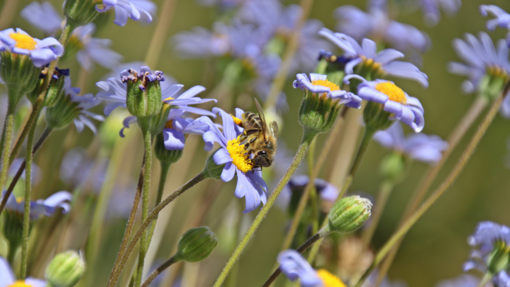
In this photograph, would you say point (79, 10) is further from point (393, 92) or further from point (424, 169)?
point (424, 169)

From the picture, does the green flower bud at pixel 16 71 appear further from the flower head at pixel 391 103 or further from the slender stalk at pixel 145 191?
the flower head at pixel 391 103

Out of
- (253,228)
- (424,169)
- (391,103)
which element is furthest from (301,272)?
(424,169)

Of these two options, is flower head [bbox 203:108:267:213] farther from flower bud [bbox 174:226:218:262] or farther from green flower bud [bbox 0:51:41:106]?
green flower bud [bbox 0:51:41:106]

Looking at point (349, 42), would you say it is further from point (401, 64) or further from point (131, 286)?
point (131, 286)

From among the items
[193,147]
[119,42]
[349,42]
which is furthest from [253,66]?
[119,42]

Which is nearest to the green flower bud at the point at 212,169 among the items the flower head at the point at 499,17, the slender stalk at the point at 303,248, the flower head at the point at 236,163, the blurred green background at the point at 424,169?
the flower head at the point at 236,163

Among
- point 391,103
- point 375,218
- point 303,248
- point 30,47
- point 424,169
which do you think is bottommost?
point 424,169
